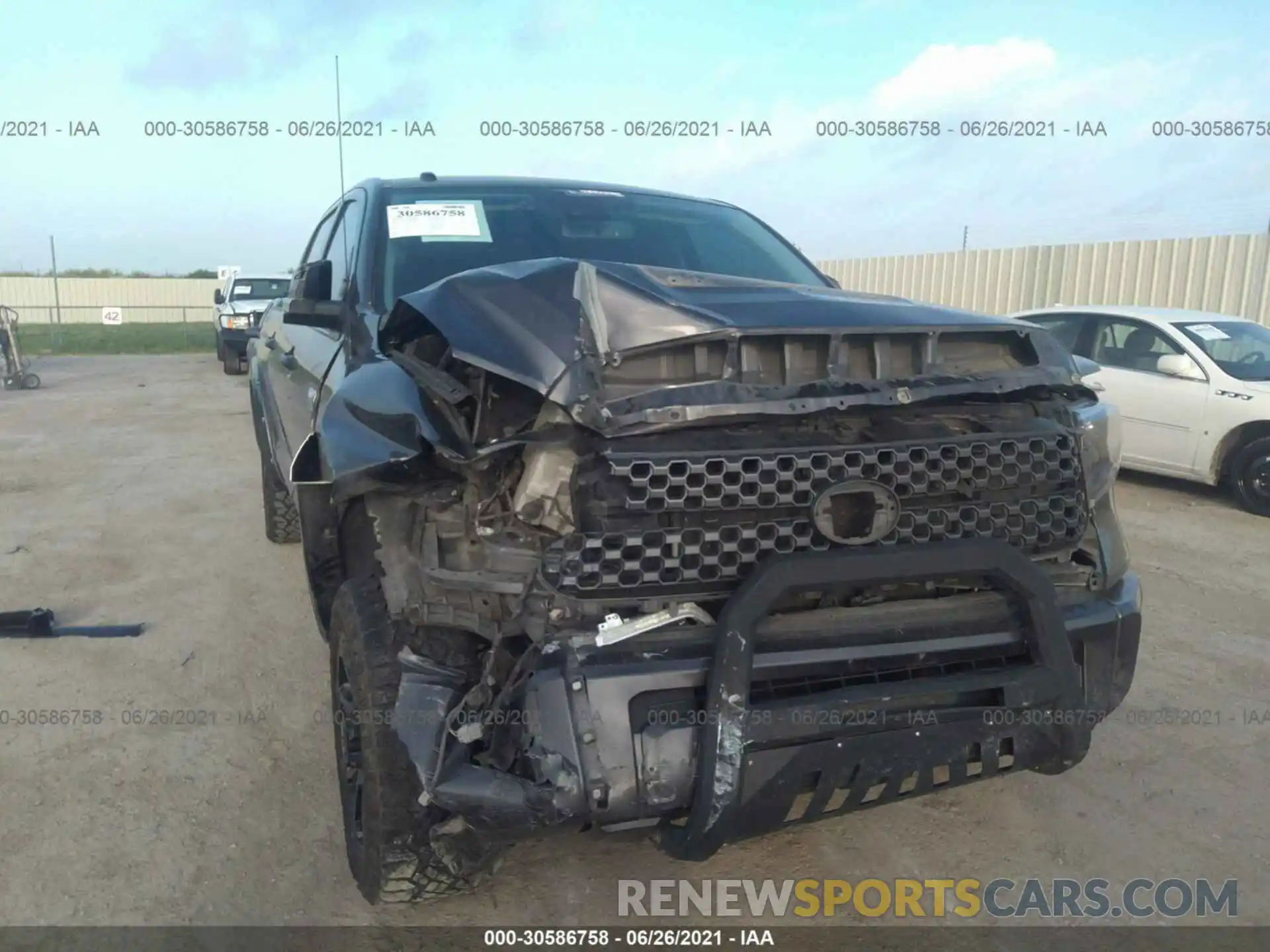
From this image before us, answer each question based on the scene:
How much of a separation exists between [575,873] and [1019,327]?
1.85 metres

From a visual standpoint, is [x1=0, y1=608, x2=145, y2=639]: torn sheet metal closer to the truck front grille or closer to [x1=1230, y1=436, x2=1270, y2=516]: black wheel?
the truck front grille

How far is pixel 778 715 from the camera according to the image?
6.56ft

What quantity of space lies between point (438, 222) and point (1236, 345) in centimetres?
694

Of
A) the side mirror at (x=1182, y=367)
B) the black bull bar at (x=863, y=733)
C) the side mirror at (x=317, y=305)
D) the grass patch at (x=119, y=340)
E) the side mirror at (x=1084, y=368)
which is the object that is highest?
the side mirror at (x=317, y=305)

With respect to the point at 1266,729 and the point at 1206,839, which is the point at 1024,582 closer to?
the point at 1206,839

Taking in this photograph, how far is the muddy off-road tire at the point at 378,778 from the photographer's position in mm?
2279

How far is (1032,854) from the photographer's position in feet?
9.30

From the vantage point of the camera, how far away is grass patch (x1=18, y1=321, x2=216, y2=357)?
89.8 feet

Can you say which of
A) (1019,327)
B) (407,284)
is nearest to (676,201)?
(407,284)

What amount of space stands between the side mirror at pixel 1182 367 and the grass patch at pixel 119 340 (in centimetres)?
2190

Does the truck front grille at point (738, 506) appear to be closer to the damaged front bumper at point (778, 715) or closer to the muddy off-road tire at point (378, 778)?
the damaged front bumper at point (778, 715)

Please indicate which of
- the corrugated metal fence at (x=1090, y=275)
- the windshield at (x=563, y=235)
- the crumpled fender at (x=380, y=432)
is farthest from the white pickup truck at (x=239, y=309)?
the crumpled fender at (x=380, y=432)

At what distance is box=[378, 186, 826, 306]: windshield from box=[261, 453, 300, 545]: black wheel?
7.85 ft

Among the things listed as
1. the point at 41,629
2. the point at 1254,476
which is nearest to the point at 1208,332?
the point at 1254,476
